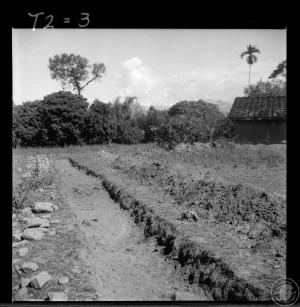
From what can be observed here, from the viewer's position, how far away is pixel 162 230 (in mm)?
6582

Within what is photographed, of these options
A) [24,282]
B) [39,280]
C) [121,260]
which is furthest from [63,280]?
[121,260]

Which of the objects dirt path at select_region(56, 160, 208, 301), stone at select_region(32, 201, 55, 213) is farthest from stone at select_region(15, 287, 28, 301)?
stone at select_region(32, 201, 55, 213)

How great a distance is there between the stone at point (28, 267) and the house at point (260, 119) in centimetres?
1422

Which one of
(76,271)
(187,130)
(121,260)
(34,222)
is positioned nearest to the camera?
(76,271)

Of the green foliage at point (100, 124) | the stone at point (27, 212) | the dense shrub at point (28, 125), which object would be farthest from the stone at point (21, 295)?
the green foliage at point (100, 124)

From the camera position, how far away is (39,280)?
4.48 meters

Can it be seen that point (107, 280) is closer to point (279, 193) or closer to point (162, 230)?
point (162, 230)

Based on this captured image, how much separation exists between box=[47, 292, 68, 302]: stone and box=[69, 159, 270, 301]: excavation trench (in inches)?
69.6

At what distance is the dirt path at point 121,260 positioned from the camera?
4809 millimetres

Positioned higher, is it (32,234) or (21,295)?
(32,234)

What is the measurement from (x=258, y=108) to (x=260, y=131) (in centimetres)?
130

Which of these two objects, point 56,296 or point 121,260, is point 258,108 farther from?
point 56,296

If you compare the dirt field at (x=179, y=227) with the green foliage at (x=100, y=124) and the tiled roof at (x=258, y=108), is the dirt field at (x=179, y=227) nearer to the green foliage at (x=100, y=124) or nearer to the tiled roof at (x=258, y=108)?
the tiled roof at (x=258, y=108)

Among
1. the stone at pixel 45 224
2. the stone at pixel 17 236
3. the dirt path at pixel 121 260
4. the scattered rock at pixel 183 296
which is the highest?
the stone at pixel 45 224
